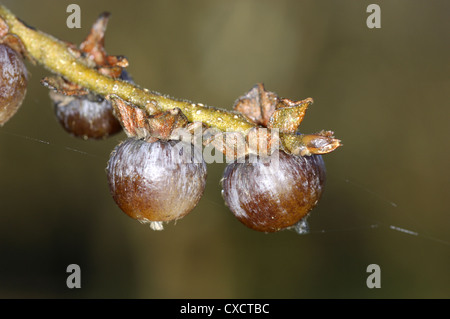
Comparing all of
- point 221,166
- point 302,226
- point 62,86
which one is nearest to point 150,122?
point 62,86

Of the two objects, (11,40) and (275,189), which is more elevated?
(11,40)

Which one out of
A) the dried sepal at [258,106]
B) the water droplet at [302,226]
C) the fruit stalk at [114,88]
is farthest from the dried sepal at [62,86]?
the water droplet at [302,226]

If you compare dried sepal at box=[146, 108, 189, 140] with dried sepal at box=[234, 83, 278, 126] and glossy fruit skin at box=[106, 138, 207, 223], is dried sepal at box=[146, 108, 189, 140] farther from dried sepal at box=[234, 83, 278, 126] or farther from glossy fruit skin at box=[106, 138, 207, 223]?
dried sepal at box=[234, 83, 278, 126]

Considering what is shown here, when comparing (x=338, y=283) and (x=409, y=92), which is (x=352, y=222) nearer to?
(x=338, y=283)

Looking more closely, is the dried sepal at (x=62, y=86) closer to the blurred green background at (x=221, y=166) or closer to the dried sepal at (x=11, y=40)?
the dried sepal at (x=11, y=40)

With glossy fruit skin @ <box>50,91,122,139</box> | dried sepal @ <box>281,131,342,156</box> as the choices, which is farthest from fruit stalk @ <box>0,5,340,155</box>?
glossy fruit skin @ <box>50,91,122,139</box>

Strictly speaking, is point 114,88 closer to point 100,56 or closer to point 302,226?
point 100,56
